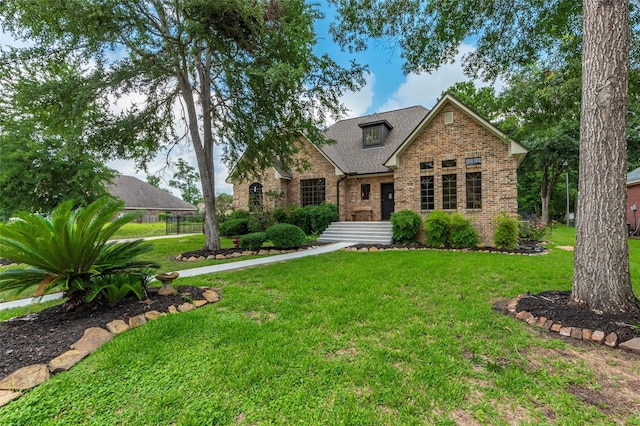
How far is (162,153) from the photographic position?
36.4 feet

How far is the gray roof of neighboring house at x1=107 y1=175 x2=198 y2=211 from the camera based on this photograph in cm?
3134

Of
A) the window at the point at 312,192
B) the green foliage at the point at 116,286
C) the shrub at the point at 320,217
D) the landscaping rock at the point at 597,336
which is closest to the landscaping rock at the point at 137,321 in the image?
the green foliage at the point at 116,286

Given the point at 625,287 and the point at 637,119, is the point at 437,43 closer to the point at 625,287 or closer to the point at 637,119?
the point at 625,287

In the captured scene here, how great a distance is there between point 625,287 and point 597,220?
902 millimetres

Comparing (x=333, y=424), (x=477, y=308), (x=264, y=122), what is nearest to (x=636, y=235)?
(x=477, y=308)

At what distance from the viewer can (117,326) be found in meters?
3.47

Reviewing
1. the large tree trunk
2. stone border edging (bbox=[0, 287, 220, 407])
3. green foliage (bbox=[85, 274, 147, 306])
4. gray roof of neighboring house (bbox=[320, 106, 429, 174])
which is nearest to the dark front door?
gray roof of neighboring house (bbox=[320, 106, 429, 174])

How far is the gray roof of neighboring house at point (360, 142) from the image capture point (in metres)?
15.4

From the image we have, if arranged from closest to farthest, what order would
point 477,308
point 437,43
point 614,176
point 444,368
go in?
point 444,368 → point 614,176 → point 477,308 → point 437,43

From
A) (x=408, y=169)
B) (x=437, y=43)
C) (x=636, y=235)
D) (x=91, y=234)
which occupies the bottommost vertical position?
(x=636, y=235)

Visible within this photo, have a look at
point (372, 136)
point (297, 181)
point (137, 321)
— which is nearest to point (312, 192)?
point (297, 181)

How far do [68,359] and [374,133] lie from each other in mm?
16171

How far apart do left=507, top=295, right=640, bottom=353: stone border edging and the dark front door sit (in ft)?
37.0

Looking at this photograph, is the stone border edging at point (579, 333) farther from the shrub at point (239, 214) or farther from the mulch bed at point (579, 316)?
the shrub at point (239, 214)
